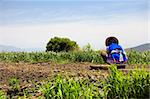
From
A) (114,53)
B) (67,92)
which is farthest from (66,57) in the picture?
(67,92)

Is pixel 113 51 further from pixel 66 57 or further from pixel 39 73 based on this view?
pixel 66 57

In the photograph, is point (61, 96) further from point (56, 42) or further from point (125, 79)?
point (56, 42)

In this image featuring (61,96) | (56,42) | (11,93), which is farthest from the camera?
(56,42)

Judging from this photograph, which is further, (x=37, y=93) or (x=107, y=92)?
(x=37, y=93)

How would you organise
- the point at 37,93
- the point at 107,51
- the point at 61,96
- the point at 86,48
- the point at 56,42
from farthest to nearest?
the point at 56,42
the point at 86,48
the point at 107,51
the point at 37,93
the point at 61,96

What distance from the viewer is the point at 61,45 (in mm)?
26703

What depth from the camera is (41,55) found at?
19.6m

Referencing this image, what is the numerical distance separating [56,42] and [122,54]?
18.5 m

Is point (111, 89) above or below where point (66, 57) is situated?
below

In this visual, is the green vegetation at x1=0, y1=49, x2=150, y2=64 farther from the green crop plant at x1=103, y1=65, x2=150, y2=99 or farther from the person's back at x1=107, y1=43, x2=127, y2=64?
the green crop plant at x1=103, y1=65, x2=150, y2=99

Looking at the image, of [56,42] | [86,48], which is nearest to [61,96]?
[86,48]

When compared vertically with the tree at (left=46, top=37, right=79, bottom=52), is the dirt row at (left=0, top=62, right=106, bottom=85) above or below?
below

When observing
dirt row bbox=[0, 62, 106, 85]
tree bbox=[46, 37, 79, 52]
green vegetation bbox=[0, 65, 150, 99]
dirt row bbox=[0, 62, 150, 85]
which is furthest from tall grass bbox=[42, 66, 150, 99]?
tree bbox=[46, 37, 79, 52]

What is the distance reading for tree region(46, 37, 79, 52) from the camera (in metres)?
26.3
